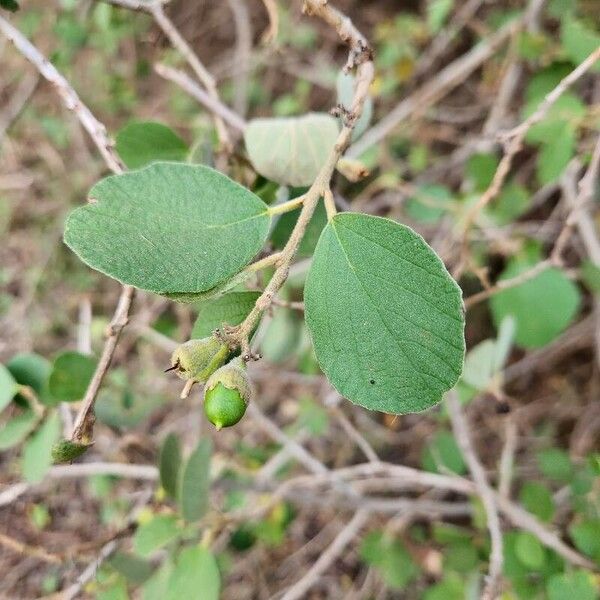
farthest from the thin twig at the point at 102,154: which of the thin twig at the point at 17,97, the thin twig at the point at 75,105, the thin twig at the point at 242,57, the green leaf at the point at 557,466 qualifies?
the thin twig at the point at 17,97

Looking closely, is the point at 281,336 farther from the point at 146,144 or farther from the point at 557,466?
the point at 557,466

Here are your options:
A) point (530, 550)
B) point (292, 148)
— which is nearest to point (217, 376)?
point (292, 148)

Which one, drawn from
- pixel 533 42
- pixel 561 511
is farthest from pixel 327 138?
pixel 561 511

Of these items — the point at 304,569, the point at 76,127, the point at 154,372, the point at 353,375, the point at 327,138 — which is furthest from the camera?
the point at 76,127

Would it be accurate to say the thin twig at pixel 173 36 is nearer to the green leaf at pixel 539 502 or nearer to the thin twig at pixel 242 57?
the green leaf at pixel 539 502

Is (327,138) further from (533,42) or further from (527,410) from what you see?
(527,410)
